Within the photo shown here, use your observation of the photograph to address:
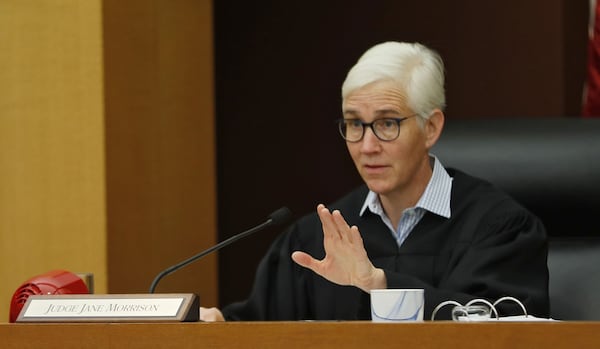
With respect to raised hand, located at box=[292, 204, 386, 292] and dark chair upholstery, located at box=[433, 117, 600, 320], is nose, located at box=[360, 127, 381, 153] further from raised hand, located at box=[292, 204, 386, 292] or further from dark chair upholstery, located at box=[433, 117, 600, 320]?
raised hand, located at box=[292, 204, 386, 292]

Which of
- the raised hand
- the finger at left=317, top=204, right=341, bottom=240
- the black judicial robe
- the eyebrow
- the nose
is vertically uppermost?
the eyebrow

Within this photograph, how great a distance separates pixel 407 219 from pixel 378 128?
0.21 metres

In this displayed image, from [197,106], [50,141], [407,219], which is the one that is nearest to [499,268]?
[407,219]

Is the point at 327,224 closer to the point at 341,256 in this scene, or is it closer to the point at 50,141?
the point at 341,256

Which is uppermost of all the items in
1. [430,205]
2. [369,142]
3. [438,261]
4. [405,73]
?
[405,73]

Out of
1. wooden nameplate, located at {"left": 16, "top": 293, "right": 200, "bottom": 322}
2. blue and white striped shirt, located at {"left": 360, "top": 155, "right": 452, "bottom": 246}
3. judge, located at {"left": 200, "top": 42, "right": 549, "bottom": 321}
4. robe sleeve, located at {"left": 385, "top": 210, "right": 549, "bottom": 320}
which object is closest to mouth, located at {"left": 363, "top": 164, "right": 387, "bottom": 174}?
judge, located at {"left": 200, "top": 42, "right": 549, "bottom": 321}

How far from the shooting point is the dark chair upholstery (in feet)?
8.21

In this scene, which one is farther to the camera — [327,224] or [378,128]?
[378,128]

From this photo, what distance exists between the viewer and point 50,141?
3.27m

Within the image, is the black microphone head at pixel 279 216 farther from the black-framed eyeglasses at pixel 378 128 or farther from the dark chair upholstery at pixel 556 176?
the dark chair upholstery at pixel 556 176

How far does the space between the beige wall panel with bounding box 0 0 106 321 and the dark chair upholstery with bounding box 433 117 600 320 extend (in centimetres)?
105

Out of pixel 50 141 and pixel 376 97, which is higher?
pixel 376 97

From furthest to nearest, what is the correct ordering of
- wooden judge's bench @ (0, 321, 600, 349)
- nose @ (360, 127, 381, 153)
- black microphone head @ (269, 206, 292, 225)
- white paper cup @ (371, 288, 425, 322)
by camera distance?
nose @ (360, 127, 381, 153)
black microphone head @ (269, 206, 292, 225)
white paper cup @ (371, 288, 425, 322)
wooden judge's bench @ (0, 321, 600, 349)

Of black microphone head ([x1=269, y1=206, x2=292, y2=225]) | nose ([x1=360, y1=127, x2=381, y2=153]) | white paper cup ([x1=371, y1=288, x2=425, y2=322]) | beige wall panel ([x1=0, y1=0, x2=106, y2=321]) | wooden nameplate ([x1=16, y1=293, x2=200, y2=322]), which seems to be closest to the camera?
wooden nameplate ([x1=16, y1=293, x2=200, y2=322])
